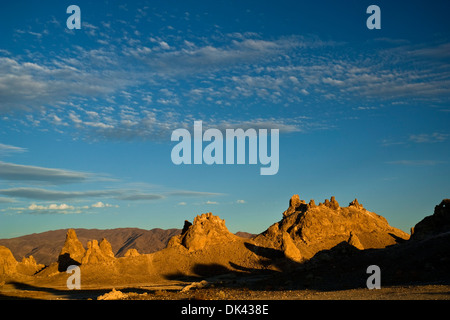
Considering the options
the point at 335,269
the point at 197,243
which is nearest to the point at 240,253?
the point at 197,243

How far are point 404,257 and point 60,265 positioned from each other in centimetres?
6889

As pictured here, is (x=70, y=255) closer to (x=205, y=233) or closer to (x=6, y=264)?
(x=6, y=264)

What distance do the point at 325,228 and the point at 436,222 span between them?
1608 inches

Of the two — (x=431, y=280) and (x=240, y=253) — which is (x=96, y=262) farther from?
(x=431, y=280)

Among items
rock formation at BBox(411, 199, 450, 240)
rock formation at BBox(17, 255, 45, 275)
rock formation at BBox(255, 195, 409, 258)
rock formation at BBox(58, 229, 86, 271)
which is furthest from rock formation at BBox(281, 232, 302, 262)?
rock formation at BBox(17, 255, 45, 275)

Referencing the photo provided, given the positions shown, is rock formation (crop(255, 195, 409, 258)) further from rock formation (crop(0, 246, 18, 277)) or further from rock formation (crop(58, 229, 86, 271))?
rock formation (crop(0, 246, 18, 277))

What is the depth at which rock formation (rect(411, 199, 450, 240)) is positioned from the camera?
42.8 meters

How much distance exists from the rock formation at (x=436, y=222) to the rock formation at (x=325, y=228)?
32.9m

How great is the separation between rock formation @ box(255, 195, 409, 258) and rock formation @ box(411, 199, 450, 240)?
32.9m

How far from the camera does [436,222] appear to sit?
44219 millimetres

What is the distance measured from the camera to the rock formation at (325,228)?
268ft
